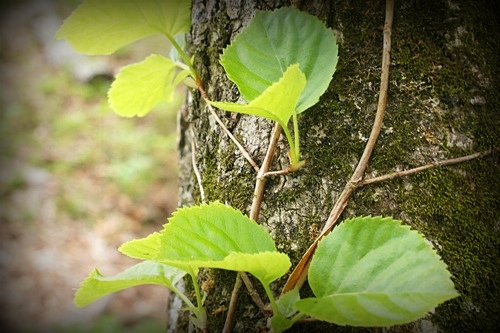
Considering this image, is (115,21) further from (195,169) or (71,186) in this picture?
(71,186)

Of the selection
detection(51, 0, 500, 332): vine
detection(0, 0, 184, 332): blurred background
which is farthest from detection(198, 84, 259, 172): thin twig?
detection(0, 0, 184, 332): blurred background

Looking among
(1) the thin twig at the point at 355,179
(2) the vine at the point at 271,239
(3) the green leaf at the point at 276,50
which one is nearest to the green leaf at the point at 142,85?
(2) the vine at the point at 271,239

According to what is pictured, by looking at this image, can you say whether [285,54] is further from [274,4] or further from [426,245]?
[426,245]

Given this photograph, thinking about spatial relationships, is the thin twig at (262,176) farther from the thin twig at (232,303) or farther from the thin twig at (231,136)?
the thin twig at (232,303)

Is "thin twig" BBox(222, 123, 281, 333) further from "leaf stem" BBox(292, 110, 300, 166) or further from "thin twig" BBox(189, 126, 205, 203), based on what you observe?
"thin twig" BBox(189, 126, 205, 203)

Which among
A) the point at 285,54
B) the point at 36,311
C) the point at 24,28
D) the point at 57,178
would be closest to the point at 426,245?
the point at 285,54

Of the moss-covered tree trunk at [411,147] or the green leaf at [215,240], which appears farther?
the moss-covered tree trunk at [411,147]

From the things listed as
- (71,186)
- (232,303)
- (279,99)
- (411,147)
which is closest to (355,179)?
(411,147)
